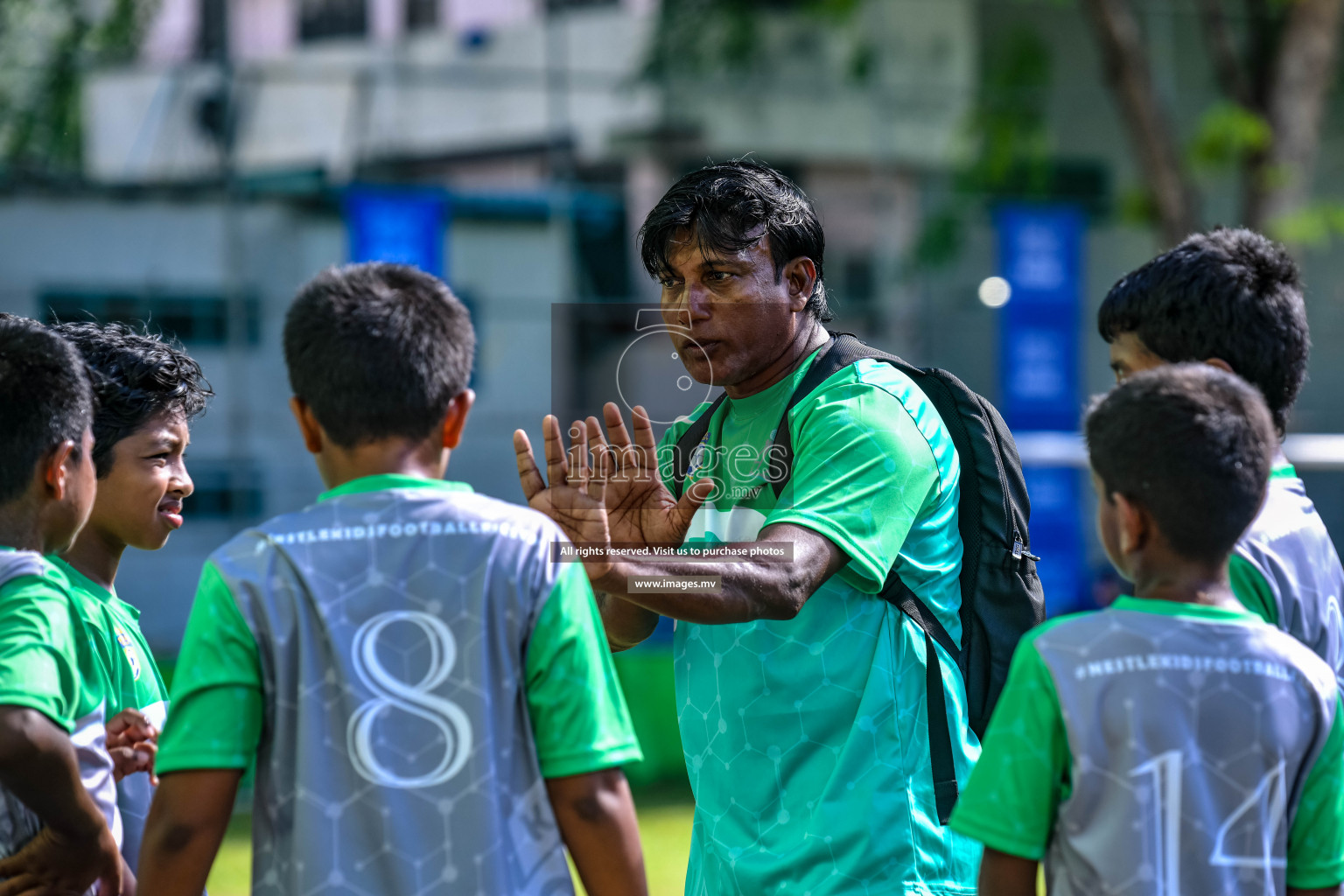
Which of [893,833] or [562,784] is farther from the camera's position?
[893,833]

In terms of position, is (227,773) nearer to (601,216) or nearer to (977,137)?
(601,216)

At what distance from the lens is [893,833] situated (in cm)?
208

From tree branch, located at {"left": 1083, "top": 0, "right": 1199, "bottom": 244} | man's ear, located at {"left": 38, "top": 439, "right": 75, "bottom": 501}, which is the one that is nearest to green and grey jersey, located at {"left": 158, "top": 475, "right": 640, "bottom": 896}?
man's ear, located at {"left": 38, "top": 439, "right": 75, "bottom": 501}

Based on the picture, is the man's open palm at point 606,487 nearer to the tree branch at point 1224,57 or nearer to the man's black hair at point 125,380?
the man's black hair at point 125,380

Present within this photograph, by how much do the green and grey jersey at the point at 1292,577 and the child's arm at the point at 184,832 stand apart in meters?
1.33

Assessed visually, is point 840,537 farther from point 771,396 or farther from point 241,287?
point 241,287

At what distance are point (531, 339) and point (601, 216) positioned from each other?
128cm

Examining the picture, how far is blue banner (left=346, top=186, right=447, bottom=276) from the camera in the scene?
9.40m

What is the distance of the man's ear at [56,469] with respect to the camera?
6.59 ft

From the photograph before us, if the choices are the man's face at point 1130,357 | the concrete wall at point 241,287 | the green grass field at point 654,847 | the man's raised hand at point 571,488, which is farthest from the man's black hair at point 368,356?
the concrete wall at point 241,287

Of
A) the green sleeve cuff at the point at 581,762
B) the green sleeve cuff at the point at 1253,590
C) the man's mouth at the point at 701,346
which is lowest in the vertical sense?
the green sleeve cuff at the point at 581,762

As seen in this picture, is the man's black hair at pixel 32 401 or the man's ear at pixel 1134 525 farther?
the man's black hair at pixel 32 401

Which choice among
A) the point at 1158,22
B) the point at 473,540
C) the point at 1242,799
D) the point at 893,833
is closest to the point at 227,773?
the point at 473,540

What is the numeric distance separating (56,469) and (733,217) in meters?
1.12
